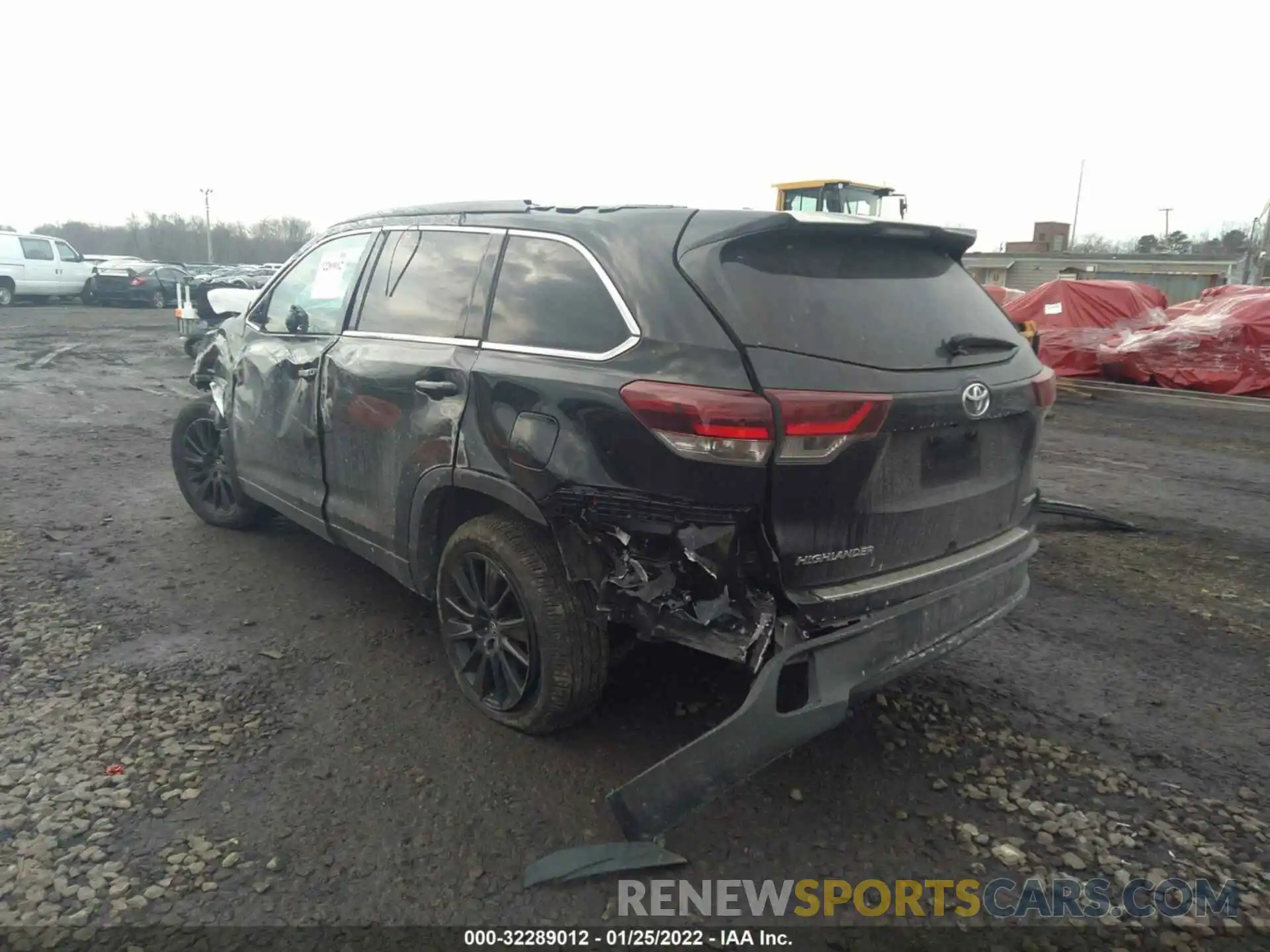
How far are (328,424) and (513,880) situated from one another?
2260 millimetres

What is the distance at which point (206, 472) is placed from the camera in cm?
554

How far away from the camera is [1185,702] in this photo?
3570 mm

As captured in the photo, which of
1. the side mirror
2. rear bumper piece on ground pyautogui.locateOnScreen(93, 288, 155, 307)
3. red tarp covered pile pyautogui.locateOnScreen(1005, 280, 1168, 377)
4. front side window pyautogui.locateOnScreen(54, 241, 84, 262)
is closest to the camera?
the side mirror

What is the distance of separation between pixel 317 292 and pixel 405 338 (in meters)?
1.08

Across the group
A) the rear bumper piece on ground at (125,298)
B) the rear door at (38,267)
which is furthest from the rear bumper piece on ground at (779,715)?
the rear bumper piece on ground at (125,298)

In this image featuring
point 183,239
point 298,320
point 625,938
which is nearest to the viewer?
point 625,938

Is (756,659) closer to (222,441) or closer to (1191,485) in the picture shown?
(222,441)

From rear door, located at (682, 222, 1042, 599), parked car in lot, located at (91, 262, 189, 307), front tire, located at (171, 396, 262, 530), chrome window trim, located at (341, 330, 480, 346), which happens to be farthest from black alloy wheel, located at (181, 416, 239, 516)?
parked car in lot, located at (91, 262, 189, 307)

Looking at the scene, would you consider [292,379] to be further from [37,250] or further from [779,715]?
[37,250]

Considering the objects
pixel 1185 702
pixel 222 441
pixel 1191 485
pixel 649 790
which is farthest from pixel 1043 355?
pixel 649 790

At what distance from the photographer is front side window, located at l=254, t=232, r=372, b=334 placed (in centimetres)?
417

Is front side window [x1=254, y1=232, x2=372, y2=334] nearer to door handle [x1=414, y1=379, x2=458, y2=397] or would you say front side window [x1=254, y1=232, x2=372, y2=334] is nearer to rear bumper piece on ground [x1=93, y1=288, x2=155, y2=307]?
door handle [x1=414, y1=379, x2=458, y2=397]

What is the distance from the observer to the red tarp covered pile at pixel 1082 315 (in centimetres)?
1495
